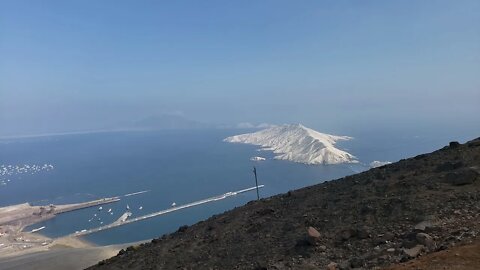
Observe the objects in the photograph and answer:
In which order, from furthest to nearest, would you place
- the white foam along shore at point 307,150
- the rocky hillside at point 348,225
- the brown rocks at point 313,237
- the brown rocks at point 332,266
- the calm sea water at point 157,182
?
the white foam along shore at point 307,150, the calm sea water at point 157,182, the brown rocks at point 313,237, the rocky hillside at point 348,225, the brown rocks at point 332,266

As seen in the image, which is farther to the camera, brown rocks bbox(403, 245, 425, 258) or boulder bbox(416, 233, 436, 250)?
boulder bbox(416, 233, 436, 250)

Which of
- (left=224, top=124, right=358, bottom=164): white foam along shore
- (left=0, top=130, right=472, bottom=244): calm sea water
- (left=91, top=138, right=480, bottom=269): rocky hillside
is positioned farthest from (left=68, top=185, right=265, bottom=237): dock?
(left=91, top=138, right=480, bottom=269): rocky hillside

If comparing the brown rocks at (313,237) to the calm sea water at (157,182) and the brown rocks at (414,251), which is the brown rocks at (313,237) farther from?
the calm sea water at (157,182)

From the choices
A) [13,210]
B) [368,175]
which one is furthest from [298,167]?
[368,175]

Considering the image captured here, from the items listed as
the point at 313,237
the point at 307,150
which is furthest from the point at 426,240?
the point at 307,150

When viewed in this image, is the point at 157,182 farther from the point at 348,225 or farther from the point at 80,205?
the point at 348,225

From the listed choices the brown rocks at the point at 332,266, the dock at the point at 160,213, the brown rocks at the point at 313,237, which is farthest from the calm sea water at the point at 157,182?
the brown rocks at the point at 332,266

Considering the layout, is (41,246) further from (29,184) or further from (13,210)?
(29,184)

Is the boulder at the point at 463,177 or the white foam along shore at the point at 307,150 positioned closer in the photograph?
the boulder at the point at 463,177

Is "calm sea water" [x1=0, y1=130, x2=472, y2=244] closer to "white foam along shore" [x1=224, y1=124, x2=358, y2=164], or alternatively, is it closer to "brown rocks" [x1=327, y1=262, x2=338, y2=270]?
"white foam along shore" [x1=224, y1=124, x2=358, y2=164]
